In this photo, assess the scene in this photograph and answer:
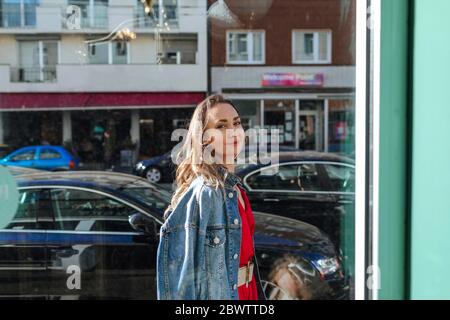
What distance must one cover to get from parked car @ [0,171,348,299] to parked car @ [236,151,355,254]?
0.07 m

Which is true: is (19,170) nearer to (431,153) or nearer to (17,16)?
(17,16)

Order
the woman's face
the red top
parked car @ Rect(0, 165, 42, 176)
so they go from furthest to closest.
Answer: parked car @ Rect(0, 165, 42, 176) → the woman's face → the red top

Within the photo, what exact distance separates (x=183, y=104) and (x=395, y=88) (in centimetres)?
120

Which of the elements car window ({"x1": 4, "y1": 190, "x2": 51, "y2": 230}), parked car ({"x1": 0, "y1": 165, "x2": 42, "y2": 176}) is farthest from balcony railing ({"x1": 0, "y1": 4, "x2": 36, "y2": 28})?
car window ({"x1": 4, "y1": 190, "x2": 51, "y2": 230})

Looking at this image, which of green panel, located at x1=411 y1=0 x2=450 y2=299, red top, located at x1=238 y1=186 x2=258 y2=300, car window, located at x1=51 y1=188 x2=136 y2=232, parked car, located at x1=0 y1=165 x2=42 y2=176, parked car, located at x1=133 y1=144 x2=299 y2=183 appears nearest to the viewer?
green panel, located at x1=411 y1=0 x2=450 y2=299

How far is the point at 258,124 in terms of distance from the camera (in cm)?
319

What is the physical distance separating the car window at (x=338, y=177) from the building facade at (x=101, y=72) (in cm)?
94

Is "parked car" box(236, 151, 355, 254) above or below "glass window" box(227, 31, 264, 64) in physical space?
below

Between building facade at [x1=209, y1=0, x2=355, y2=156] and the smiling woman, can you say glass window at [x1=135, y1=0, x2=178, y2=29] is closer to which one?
the smiling woman

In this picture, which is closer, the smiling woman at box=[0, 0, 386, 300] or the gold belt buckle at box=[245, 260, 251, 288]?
the gold belt buckle at box=[245, 260, 251, 288]

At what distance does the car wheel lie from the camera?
3049mm

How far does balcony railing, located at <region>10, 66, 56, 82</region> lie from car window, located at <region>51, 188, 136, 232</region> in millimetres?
671

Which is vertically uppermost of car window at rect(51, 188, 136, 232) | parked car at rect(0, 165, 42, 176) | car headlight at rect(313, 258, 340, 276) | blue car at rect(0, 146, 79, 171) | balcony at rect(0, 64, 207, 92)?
balcony at rect(0, 64, 207, 92)

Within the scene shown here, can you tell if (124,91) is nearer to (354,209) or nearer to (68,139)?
(68,139)
